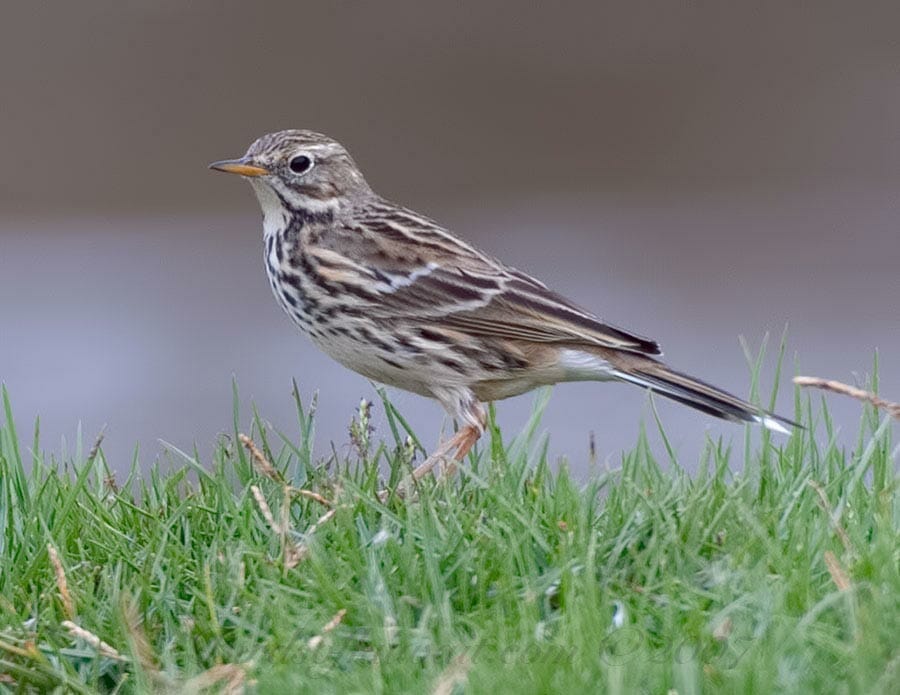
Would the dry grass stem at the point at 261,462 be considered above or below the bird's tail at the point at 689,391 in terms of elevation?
below

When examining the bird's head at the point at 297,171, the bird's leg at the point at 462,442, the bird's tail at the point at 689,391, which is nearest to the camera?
the bird's leg at the point at 462,442

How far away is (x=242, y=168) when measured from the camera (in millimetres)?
7309

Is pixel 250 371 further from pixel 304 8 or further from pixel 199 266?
pixel 304 8

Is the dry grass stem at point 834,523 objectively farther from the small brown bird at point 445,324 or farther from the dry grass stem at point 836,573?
the small brown bird at point 445,324

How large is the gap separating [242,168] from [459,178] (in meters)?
8.34

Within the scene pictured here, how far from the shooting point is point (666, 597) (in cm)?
458

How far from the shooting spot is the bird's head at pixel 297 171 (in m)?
7.41

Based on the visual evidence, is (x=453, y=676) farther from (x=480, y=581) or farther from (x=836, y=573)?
(x=836, y=573)

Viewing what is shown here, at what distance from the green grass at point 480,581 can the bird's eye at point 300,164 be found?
183cm

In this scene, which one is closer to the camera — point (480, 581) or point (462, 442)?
point (480, 581)

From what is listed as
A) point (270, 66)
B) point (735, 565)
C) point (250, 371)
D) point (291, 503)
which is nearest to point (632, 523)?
point (735, 565)

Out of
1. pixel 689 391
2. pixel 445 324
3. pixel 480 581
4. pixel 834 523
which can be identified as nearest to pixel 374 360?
pixel 445 324

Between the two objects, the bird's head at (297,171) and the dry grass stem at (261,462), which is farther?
the bird's head at (297,171)

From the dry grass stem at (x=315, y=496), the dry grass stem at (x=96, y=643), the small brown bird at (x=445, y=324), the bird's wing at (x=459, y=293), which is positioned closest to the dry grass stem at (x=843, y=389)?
the dry grass stem at (x=315, y=496)
